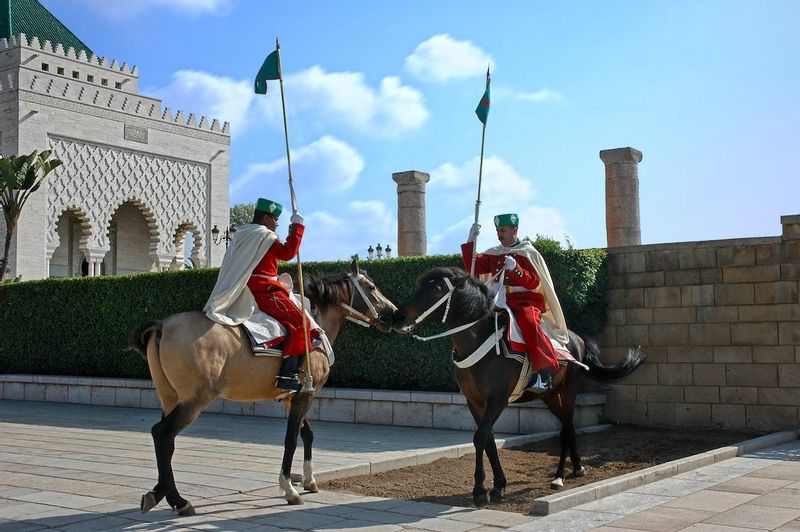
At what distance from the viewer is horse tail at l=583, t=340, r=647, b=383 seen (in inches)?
323

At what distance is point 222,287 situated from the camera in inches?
261

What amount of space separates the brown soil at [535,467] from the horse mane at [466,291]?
154cm

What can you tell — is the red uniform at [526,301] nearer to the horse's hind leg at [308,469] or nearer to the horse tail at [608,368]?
the horse tail at [608,368]

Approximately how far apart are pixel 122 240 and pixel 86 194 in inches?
215


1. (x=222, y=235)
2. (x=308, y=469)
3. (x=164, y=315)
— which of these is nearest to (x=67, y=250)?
(x=222, y=235)

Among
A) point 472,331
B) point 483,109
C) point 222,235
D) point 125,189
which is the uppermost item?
point 125,189

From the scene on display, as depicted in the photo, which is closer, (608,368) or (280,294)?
(280,294)

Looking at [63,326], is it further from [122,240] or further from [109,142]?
[122,240]

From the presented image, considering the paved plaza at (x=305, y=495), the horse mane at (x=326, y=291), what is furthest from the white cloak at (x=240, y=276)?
the paved plaza at (x=305, y=495)

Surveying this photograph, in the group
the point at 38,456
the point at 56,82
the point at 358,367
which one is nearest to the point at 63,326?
the point at 358,367

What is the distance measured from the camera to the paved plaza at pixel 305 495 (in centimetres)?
575

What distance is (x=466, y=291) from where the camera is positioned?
6.73 meters

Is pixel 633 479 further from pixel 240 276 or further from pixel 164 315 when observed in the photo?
pixel 164 315

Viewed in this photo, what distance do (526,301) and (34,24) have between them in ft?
154
